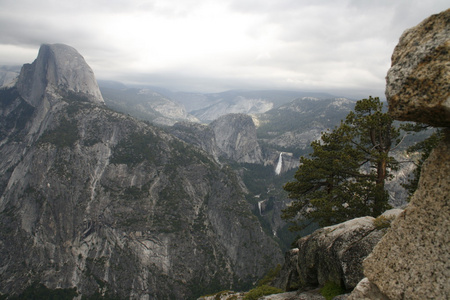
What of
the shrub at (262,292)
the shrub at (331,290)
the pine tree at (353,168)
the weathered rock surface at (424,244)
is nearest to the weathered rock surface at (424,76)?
the weathered rock surface at (424,244)

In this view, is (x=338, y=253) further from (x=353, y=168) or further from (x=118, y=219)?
(x=118, y=219)

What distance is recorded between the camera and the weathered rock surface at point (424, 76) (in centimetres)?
579

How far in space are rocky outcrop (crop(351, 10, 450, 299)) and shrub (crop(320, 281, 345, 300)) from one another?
6494 mm

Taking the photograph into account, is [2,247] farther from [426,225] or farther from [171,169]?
[426,225]

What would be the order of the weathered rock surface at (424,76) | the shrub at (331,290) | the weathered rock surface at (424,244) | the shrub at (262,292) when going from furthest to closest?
1. the shrub at (262,292)
2. the shrub at (331,290)
3. the weathered rock surface at (424,244)
4. the weathered rock surface at (424,76)

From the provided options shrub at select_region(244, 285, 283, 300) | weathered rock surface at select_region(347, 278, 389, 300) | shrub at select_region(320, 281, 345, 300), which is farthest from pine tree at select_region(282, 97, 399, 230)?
weathered rock surface at select_region(347, 278, 389, 300)

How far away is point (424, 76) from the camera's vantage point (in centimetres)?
603

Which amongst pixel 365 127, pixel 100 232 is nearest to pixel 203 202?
pixel 100 232

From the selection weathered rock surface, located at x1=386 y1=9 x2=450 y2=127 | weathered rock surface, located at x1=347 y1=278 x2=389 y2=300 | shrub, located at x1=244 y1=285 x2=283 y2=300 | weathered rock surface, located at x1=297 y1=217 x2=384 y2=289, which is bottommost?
shrub, located at x1=244 y1=285 x2=283 y2=300

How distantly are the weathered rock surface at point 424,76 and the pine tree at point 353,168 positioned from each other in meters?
13.8

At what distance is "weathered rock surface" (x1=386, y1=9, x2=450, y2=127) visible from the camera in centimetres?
579

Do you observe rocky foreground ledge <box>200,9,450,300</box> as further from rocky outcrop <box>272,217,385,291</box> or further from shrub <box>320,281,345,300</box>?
shrub <box>320,281,345,300</box>

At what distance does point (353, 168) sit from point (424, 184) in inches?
618

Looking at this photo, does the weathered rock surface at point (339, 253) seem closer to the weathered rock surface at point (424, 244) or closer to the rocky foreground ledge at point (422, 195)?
the rocky foreground ledge at point (422, 195)
